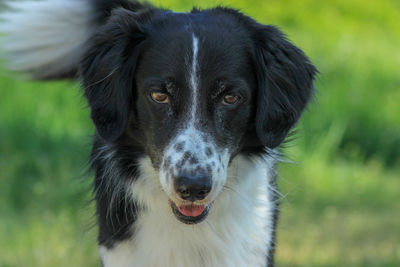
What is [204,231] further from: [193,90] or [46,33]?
[46,33]

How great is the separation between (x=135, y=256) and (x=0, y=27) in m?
2.13

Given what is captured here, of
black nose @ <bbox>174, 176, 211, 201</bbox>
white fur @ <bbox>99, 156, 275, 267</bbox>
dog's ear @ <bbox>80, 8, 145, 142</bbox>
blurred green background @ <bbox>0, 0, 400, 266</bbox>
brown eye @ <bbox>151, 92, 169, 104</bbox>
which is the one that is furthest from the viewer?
blurred green background @ <bbox>0, 0, 400, 266</bbox>

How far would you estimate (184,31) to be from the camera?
3.66m

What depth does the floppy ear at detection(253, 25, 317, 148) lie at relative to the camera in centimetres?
376

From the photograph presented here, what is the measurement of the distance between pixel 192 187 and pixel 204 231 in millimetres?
708

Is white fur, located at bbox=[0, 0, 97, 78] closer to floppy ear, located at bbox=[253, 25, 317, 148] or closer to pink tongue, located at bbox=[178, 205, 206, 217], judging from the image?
floppy ear, located at bbox=[253, 25, 317, 148]

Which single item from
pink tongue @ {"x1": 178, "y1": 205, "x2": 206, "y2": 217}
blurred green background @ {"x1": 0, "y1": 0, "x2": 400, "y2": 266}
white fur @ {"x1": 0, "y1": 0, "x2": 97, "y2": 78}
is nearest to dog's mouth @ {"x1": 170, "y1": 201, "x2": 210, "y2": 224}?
pink tongue @ {"x1": 178, "y1": 205, "x2": 206, "y2": 217}

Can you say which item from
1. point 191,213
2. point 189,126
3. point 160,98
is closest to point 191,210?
point 191,213

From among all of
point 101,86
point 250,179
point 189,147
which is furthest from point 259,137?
point 101,86

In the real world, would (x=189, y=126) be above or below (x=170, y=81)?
below

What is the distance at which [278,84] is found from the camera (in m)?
3.80

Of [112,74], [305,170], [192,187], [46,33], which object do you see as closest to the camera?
[192,187]

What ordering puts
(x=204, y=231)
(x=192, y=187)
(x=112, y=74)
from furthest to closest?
(x=204, y=231) < (x=112, y=74) < (x=192, y=187)

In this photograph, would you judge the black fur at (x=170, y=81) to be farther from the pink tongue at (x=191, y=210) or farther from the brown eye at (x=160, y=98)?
the pink tongue at (x=191, y=210)
